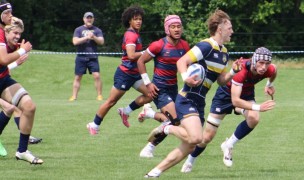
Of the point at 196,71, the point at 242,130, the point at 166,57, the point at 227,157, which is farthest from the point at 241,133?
the point at 196,71

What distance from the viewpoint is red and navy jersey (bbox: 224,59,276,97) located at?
31.5 feet

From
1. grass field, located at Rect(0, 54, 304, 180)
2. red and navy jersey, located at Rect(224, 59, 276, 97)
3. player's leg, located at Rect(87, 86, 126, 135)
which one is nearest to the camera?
grass field, located at Rect(0, 54, 304, 180)

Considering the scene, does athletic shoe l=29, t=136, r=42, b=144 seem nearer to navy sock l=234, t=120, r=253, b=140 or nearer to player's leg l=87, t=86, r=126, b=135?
player's leg l=87, t=86, r=126, b=135

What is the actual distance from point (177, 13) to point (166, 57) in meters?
28.7

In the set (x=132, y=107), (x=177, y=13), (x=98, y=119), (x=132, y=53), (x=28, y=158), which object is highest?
(x=132, y=53)

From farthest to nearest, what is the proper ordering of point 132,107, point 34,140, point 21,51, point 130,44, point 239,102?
1. point 132,107
2. point 130,44
3. point 34,140
4. point 21,51
5. point 239,102

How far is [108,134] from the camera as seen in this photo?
13227 millimetres

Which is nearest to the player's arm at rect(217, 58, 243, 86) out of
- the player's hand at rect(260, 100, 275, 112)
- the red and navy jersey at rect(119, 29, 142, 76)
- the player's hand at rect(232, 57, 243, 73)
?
the player's hand at rect(232, 57, 243, 73)

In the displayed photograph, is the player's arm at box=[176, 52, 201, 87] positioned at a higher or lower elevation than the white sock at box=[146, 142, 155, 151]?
higher

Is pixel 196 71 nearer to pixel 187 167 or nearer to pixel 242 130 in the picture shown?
pixel 187 167

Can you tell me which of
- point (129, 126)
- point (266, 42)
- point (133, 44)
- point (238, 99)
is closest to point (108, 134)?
point (129, 126)

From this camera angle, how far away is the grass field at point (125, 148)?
930 centimetres

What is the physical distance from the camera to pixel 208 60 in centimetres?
920

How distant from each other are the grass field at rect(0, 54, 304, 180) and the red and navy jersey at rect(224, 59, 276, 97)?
92cm
